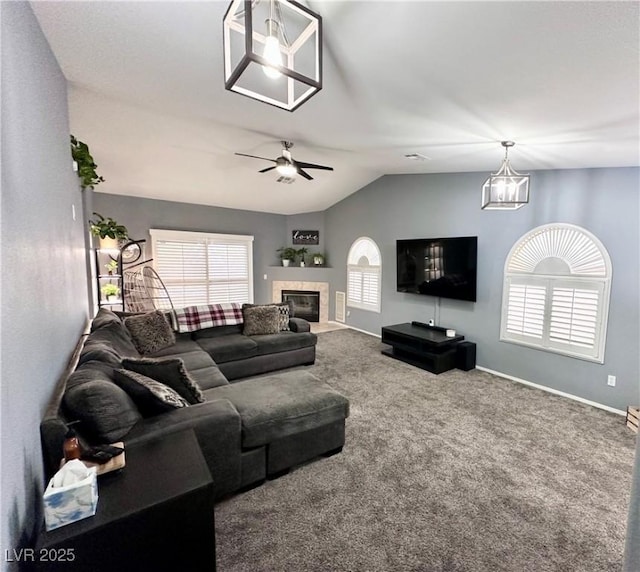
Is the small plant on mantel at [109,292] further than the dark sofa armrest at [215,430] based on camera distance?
Yes

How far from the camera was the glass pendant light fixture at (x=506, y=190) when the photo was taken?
2.96m

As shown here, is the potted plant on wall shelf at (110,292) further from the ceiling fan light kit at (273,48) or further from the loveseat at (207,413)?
the ceiling fan light kit at (273,48)

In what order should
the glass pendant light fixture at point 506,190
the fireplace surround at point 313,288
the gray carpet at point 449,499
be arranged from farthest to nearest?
1. the fireplace surround at point 313,288
2. the glass pendant light fixture at point 506,190
3. the gray carpet at point 449,499

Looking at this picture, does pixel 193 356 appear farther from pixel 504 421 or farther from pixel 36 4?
pixel 504 421

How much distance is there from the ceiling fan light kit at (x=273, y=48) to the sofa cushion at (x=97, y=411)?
160 centimetres

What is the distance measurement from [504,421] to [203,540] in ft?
9.61

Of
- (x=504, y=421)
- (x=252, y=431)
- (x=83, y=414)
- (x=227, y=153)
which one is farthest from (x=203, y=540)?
(x=227, y=153)

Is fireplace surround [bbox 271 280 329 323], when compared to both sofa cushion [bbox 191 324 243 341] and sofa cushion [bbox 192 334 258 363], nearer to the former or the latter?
sofa cushion [bbox 191 324 243 341]

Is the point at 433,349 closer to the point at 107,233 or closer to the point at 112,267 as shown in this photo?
the point at 107,233

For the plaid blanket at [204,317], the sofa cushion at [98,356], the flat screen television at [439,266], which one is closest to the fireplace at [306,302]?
the flat screen television at [439,266]

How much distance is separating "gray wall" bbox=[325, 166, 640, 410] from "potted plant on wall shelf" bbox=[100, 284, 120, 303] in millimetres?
4388

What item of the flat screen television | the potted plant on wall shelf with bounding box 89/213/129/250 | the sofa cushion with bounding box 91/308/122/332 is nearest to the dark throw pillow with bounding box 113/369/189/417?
the sofa cushion with bounding box 91/308/122/332

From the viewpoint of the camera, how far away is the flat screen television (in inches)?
174

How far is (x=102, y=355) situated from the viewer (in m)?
2.16
